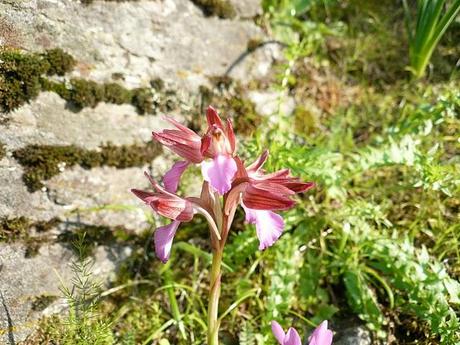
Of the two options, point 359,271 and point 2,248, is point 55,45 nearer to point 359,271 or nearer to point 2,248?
point 2,248

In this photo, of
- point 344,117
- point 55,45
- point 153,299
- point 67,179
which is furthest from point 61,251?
point 344,117

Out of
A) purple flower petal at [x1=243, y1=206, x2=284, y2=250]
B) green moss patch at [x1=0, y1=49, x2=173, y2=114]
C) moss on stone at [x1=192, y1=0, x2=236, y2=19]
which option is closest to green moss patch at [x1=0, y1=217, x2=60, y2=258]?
green moss patch at [x1=0, y1=49, x2=173, y2=114]

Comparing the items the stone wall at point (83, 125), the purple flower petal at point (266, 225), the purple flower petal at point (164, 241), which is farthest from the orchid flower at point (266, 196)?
the stone wall at point (83, 125)

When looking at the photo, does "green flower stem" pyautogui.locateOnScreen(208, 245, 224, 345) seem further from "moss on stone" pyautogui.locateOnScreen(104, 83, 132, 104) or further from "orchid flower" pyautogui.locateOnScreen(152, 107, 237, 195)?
"moss on stone" pyautogui.locateOnScreen(104, 83, 132, 104)

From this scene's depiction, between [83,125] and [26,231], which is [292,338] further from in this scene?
[83,125]

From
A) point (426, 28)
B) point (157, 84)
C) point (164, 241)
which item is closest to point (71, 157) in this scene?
point (157, 84)

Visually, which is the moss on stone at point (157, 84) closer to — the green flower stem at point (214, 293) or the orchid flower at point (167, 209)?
the orchid flower at point (167, 209)
